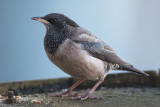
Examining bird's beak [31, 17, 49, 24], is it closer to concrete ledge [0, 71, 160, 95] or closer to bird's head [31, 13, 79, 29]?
bird's head [31, 13, 79, 29]

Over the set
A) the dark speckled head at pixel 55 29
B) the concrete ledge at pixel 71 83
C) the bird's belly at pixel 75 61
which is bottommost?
the concrete ledge at pixel 71 83

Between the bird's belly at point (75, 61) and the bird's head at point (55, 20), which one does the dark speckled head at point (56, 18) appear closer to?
the bird's head at point (55, 20)

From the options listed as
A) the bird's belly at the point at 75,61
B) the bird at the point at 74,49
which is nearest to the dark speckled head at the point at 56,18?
the bird at the point at 74,49

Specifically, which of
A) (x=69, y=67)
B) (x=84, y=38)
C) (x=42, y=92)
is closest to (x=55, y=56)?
(x=69, y=67)

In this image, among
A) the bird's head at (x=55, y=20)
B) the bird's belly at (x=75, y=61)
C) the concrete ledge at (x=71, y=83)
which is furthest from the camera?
the concrete ledge at (x=71, y=83)

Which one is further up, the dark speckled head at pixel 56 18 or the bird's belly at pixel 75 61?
the dark speckled head at pixel 56 18

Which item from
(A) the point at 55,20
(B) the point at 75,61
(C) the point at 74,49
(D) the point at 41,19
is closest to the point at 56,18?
(A) the point at 55,20

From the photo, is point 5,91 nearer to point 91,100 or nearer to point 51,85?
point 51,85

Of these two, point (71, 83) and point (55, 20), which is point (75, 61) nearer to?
point (55, 20)
